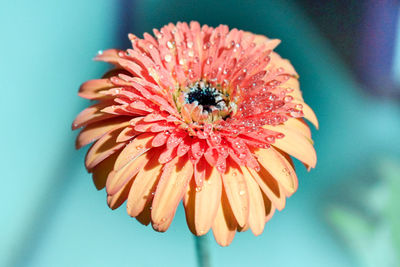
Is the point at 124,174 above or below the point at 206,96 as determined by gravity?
below

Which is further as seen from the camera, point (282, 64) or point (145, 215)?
point (282, 64)

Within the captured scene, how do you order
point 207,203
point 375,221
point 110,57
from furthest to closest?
point 375,221 → point 110,57 → point 207,203

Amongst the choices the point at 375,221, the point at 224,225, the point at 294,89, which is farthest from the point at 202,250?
the point at 375,221

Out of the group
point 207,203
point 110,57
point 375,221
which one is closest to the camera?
point 207,203

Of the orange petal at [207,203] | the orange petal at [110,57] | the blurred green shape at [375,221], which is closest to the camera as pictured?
the orange petal at [207,203]

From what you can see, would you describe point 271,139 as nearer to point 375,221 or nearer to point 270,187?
point 270,187

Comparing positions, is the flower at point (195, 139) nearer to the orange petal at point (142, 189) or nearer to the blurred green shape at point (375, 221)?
the orange petal at point (142, 189)

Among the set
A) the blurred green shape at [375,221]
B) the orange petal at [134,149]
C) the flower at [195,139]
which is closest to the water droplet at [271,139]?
the flower at [195,139]

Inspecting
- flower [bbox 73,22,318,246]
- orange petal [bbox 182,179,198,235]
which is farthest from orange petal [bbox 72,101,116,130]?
orange petal [bbox 182,179,198,235]
